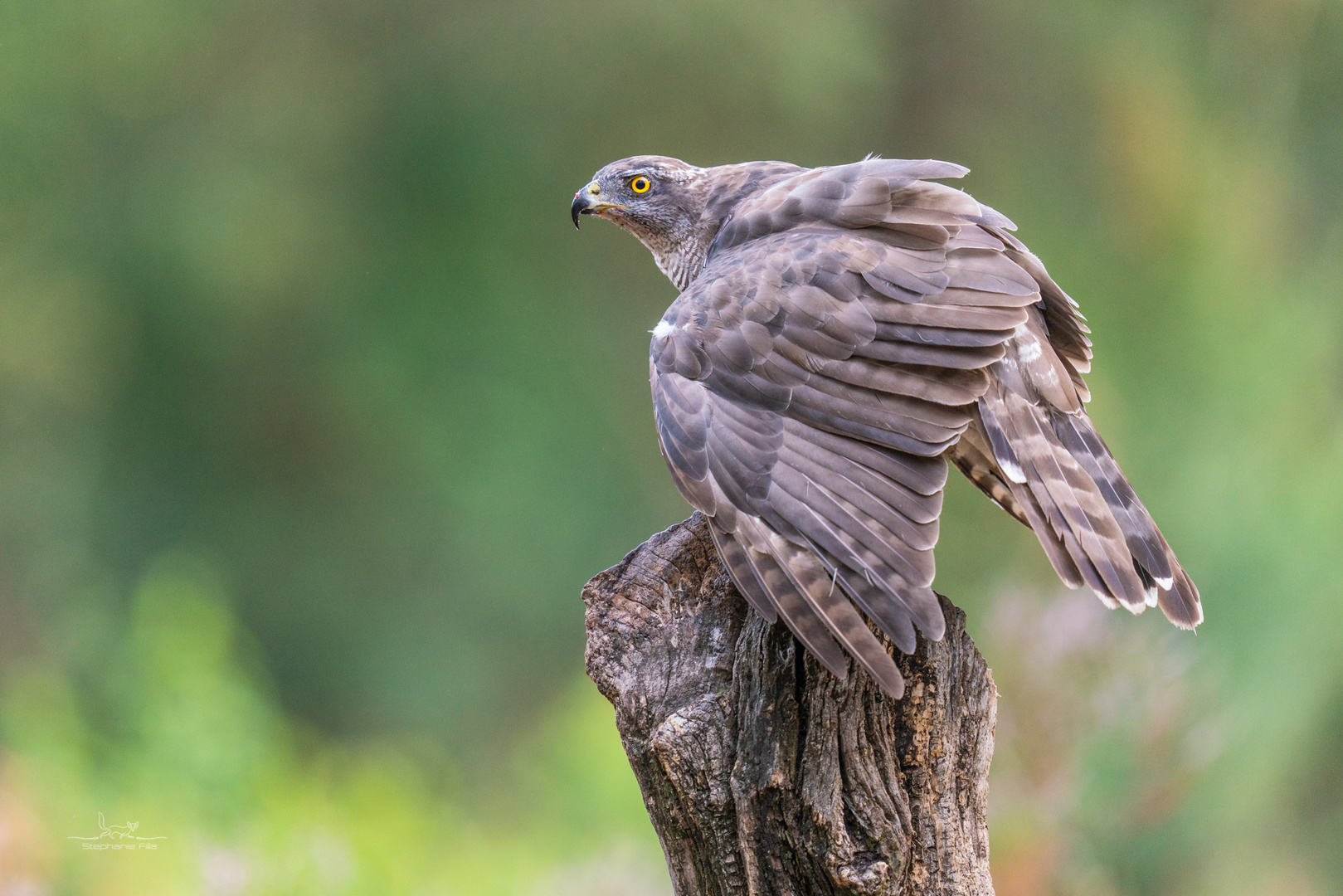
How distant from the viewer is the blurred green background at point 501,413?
10.8ft

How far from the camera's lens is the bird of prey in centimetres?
165

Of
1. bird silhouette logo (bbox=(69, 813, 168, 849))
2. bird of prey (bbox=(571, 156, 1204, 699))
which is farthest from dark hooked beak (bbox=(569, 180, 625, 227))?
bird silhouette logo (bbox=(69, 813, 168, 849))

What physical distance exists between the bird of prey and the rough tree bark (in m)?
0.10

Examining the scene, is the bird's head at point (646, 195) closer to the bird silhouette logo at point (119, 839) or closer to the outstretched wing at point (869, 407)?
the outstretched wing at point (869, 407)

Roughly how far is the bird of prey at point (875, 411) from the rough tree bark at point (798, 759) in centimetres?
10

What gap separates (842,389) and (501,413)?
2.80 m

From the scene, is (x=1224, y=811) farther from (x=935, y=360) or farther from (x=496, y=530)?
(x=496, y=530)

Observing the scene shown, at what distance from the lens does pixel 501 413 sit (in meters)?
4.46

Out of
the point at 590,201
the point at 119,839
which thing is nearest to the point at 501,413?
the point at 590,201

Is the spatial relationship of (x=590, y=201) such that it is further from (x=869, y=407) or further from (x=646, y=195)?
(x=869, y=407)

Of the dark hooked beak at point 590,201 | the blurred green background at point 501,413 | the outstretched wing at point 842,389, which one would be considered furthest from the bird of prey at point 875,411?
the blurred green background at point 501,413

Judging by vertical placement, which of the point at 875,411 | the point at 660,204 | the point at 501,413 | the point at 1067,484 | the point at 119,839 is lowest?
the point at 1067,484

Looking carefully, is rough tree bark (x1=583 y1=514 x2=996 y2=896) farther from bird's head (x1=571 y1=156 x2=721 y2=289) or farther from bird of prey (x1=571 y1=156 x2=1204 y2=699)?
bird's head (x1=571 y1=156 x2=721 y2=289)

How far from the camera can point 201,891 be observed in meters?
3.38
